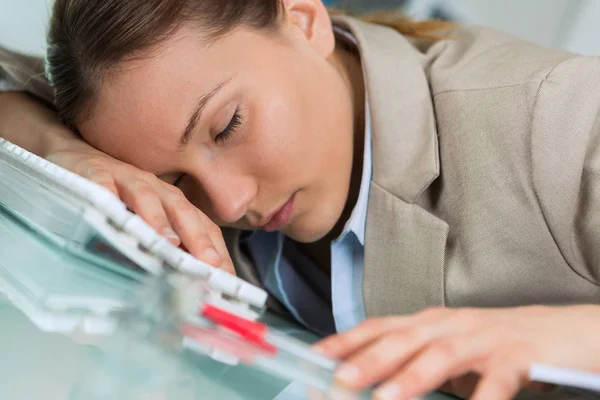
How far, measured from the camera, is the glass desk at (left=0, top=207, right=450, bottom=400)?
366 mm

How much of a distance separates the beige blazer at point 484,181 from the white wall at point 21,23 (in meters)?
0.45

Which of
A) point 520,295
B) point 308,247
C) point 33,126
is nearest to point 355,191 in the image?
point 308,247

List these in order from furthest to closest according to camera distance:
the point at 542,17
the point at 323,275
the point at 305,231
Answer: the point at 542,17 < the point at 323,275 < the point at 305,231

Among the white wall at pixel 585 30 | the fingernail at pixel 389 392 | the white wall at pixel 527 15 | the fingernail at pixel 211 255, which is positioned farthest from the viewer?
the white wall at pixel 527 15

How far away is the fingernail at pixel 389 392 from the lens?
31 cm

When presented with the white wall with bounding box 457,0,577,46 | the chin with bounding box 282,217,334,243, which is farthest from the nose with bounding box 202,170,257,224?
the white wall with bounding box 457,0,577,46

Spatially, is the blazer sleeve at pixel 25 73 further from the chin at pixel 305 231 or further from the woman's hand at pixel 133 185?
the chin at pixel 305 231

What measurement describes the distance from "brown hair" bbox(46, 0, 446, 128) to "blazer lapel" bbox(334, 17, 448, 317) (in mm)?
159

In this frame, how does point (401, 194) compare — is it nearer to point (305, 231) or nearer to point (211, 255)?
point (305, 231)

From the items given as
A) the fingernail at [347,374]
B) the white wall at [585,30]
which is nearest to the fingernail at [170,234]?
the fingernail at [347,374]

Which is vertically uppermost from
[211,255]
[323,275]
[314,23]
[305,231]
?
[314,23]

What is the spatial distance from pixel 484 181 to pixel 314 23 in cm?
30

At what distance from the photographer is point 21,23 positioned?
2.79 feet

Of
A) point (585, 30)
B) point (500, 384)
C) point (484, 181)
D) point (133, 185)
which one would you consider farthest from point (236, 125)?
point (585, 30)
